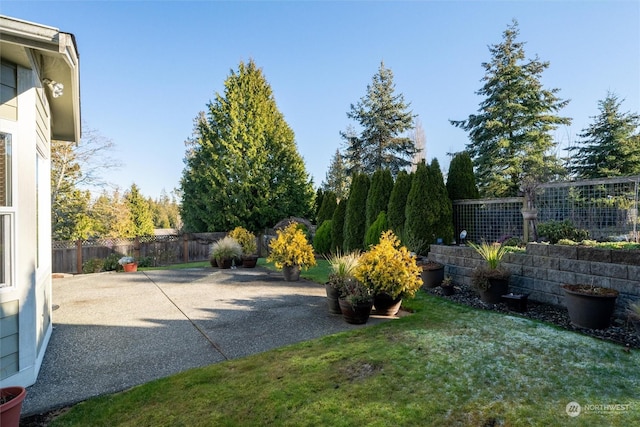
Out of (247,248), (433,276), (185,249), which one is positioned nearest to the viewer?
(433,276)

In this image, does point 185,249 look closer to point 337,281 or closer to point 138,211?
point 138,211

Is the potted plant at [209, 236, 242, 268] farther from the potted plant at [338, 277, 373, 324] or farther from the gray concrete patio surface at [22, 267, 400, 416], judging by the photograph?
the potted plant at [338, 277, 373, 324]

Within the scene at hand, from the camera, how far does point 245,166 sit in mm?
15938

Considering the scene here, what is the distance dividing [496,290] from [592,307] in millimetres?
1318

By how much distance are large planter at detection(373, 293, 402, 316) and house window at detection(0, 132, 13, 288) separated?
387 cm

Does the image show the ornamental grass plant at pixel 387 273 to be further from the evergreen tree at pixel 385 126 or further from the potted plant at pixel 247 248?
the evergreen tree at pixel 385 126

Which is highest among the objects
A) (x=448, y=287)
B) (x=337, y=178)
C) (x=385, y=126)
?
(x=385, y=126)

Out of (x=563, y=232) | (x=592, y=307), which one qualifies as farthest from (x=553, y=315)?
(x=563, y=232)

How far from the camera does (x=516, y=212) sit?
6918mm

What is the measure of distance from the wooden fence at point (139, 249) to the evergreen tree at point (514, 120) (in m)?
12.8

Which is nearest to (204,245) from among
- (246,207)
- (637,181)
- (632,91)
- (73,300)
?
(246,207)

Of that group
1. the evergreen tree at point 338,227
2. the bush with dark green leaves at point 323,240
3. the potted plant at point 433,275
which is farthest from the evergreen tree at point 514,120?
the potted plant at point 433,275

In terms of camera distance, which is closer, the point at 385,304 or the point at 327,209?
the point at 385,304

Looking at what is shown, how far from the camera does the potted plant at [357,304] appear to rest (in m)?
4.13
